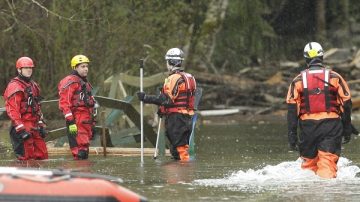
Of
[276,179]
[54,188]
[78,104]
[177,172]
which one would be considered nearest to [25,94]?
[78,104]

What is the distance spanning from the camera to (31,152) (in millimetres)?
16891

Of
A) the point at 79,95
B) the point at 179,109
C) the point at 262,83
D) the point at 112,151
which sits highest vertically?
the point at 79,95

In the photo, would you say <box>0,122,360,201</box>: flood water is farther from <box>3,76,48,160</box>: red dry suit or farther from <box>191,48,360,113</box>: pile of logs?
<box>191,48,360,113</box>: pile of logs

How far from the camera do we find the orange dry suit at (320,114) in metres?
13.4

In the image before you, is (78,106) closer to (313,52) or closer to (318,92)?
(313,52)

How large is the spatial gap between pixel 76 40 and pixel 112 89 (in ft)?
18.6

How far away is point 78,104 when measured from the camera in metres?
16.8

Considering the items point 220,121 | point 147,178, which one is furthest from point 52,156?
point 220,121

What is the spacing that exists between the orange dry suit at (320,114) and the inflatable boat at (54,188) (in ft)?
17.4

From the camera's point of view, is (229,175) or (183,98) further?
(183,98)

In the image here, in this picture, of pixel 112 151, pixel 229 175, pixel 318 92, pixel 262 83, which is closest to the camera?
pixel 318 92

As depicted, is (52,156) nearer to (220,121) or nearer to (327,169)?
(327,169)

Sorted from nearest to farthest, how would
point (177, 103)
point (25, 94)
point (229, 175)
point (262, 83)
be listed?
point (229, 175) → point (177, 103) → point (25, 94) → point (262, 83)

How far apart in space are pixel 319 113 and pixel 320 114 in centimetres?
2
